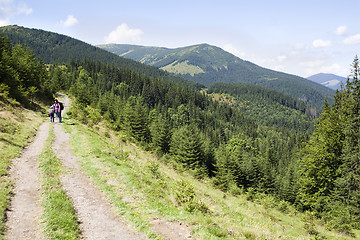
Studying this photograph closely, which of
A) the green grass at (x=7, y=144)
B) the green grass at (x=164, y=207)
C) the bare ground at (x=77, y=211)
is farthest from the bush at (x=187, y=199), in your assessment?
the green grass at (x=7, y=144)

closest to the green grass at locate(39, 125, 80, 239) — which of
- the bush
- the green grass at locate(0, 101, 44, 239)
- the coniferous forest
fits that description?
the green grass at locate(0, 101, 44, 239)

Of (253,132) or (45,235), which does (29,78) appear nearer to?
(45,235)

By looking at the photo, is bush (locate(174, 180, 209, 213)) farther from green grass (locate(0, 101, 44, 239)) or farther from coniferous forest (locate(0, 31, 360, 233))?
coniferous forest (locate(0, 31, 360, 233))

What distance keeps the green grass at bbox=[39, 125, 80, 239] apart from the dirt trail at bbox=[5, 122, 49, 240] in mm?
260

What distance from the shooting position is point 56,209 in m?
7.75

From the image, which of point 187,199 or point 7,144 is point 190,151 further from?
point 187,199

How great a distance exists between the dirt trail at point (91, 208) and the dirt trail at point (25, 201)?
1394 mm

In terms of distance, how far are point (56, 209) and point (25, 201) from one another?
1.78 m

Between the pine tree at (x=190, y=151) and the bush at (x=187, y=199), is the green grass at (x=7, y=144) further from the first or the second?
the pine tree at (x=190, y=151)

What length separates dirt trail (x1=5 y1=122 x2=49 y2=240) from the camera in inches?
256

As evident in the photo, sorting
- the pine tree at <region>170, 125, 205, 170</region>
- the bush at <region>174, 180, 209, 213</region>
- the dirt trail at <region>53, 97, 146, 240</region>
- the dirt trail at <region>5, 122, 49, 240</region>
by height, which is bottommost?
the pine tree at <region>170, 125, 205, 170</region>

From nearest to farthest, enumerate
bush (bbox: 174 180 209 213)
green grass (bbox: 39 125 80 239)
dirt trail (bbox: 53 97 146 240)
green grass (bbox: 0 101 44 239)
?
1. green grass (bbox: 39 125 80 239)
2. dirt trail (bbox: 53 97 146 240)
3. green grass (bbox: 0 101 44 239)
4. bush (bbox: 174 180 209 213)

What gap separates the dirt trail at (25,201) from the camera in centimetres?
650

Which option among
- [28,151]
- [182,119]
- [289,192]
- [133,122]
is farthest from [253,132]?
[28,151]
